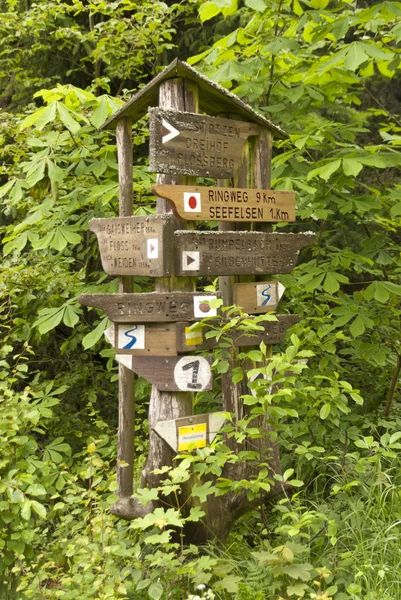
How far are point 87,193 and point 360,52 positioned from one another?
6.54ft

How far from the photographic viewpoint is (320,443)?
4109mm

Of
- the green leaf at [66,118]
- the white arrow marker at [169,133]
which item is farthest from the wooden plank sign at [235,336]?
the green leaf at [66,118]

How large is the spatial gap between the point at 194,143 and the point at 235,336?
38.5 inches

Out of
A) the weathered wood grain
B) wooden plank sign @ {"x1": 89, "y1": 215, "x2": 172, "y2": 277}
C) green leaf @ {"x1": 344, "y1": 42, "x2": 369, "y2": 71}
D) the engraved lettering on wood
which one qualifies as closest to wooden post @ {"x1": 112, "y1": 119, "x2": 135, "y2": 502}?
the weathered wood grain

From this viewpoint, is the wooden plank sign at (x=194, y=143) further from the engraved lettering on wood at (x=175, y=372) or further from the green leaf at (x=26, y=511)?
the green leaf at (x=26, y=511)

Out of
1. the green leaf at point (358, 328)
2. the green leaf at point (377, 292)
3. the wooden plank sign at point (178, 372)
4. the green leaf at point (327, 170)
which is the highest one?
the green leaf at point (327, 170)

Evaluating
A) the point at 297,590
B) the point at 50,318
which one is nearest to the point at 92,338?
the point at 50,318

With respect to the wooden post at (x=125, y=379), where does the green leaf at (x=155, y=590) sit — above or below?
below

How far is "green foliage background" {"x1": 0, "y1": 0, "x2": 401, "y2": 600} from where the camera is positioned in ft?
9.18

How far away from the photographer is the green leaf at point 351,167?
3.63 metres

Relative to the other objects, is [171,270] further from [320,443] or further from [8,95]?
[8,95]

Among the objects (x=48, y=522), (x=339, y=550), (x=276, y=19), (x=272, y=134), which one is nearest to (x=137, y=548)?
(x=339, y=550)

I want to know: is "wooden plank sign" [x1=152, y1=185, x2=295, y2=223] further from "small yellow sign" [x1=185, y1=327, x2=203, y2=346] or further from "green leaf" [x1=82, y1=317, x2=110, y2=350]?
"green leaf" [x1=82, y1=317, x2=110, y2=350]

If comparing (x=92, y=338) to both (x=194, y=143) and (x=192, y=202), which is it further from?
(x=194, y=143)
